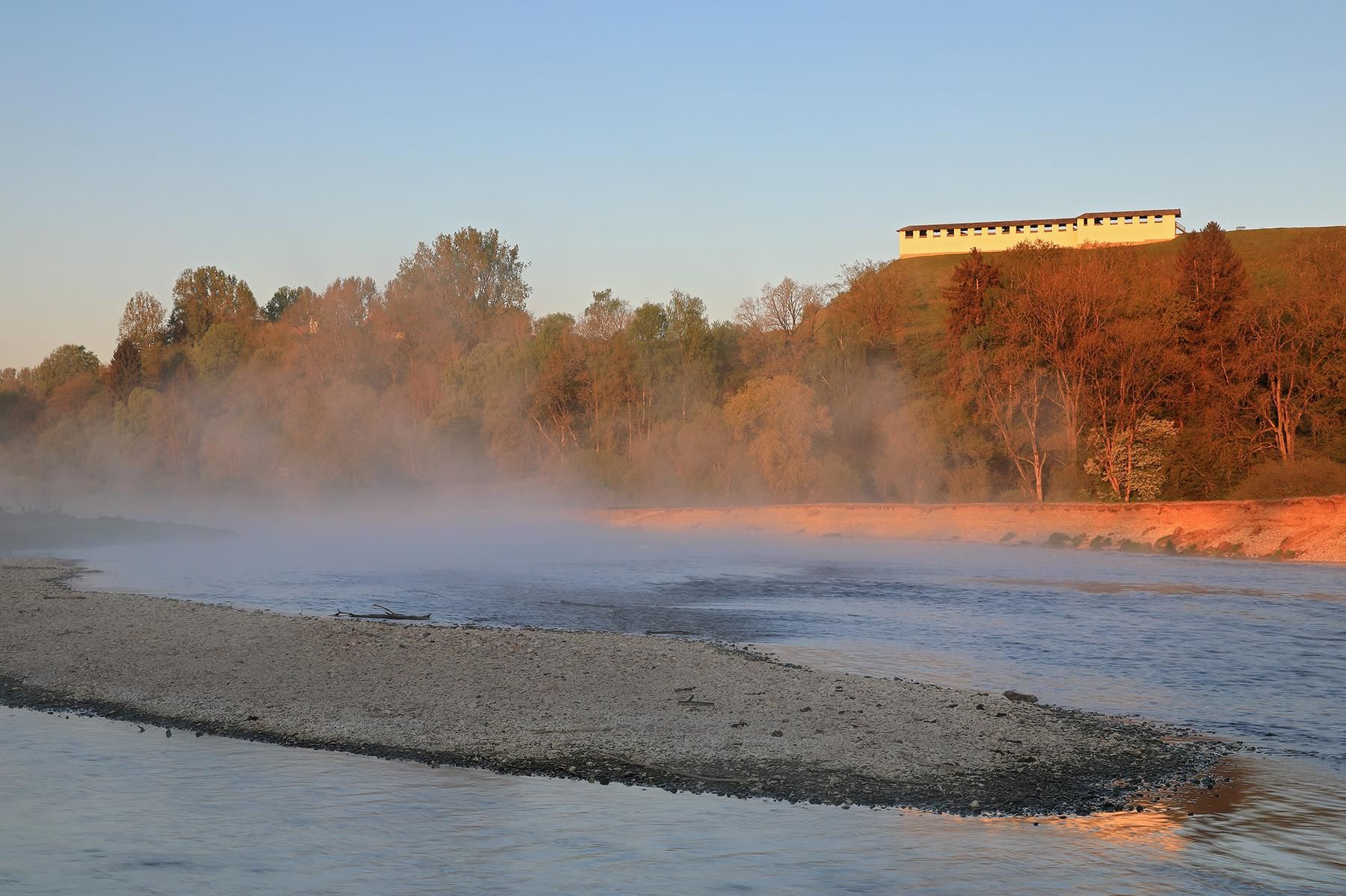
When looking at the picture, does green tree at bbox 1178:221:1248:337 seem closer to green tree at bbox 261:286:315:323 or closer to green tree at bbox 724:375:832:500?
green tree at bbox 724:375:832:500

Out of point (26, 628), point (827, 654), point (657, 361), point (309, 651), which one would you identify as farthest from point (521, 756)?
point (657, 361)

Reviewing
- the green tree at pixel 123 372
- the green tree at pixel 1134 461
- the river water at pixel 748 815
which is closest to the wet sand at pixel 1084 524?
the green tree at pixel 1134 461

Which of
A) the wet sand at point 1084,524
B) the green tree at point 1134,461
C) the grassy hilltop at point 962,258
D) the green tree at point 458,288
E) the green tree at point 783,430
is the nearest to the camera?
the wet sand at point 1084,524

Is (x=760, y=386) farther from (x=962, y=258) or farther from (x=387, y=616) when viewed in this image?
(x=387, y=616)

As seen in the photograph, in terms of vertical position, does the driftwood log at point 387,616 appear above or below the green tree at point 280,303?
below

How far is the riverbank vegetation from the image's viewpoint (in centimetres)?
6694

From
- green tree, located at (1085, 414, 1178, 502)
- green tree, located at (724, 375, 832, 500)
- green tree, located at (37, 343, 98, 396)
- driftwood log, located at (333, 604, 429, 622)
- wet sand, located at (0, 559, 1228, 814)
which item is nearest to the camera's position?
wet sand, located at (0, 559, 1228, 814)

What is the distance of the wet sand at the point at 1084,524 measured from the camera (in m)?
45.2

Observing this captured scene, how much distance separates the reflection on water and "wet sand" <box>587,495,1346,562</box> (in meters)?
37.1

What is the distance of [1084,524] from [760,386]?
35.9m

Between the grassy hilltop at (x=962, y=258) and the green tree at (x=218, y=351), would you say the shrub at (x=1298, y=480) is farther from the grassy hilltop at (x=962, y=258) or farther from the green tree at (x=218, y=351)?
the green tree at (x=218, y=351)

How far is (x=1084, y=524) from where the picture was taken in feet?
185

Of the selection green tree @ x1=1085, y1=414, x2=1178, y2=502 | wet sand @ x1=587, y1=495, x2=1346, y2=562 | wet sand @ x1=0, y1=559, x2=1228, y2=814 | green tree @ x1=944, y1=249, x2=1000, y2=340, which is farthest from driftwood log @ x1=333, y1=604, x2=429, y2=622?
green tree @ x1=944, y1=249, x2=1000, y2=340

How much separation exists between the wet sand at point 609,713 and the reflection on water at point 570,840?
0.67 m
